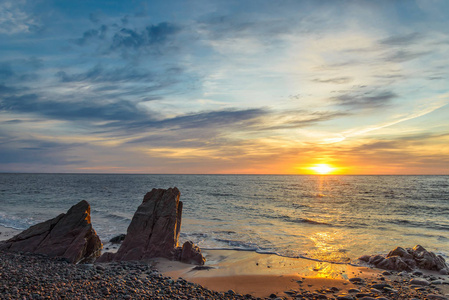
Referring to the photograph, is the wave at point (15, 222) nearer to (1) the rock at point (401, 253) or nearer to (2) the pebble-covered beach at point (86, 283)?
(2) the pebble-covered beach at point (86, 283)

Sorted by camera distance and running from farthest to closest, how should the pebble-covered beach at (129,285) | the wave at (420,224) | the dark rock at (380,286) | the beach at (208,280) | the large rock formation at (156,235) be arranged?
1. the wave at (420,224)
2. the large rock formation at (156,235)
3. the dark rock at (380,286)
4. the beach at (208,280)
5. the pebble-covered beach at (129,285)

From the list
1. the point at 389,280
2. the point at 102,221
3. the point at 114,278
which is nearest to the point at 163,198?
the point at 114,278

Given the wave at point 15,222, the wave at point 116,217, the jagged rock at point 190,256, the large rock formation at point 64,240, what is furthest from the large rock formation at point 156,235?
the wave at point 15,222

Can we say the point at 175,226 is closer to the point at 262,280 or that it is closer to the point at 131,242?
the point at 131,242

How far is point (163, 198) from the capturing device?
15469 millimetres

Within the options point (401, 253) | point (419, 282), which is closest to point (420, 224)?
point (401, 253)

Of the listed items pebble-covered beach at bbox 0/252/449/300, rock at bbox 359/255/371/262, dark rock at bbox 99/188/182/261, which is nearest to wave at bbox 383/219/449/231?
rock at bbox 359/255/371/262

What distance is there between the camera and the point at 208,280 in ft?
35.5

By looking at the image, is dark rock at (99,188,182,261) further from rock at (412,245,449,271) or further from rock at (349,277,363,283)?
rock at (412,245,449,271)

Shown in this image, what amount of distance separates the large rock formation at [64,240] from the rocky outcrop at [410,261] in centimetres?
1293

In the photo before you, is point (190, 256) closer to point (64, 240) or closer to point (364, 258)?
point (64, 240)

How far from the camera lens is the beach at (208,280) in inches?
326

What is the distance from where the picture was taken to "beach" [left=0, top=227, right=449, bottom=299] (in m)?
8.27

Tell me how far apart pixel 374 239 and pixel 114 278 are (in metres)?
16.1
